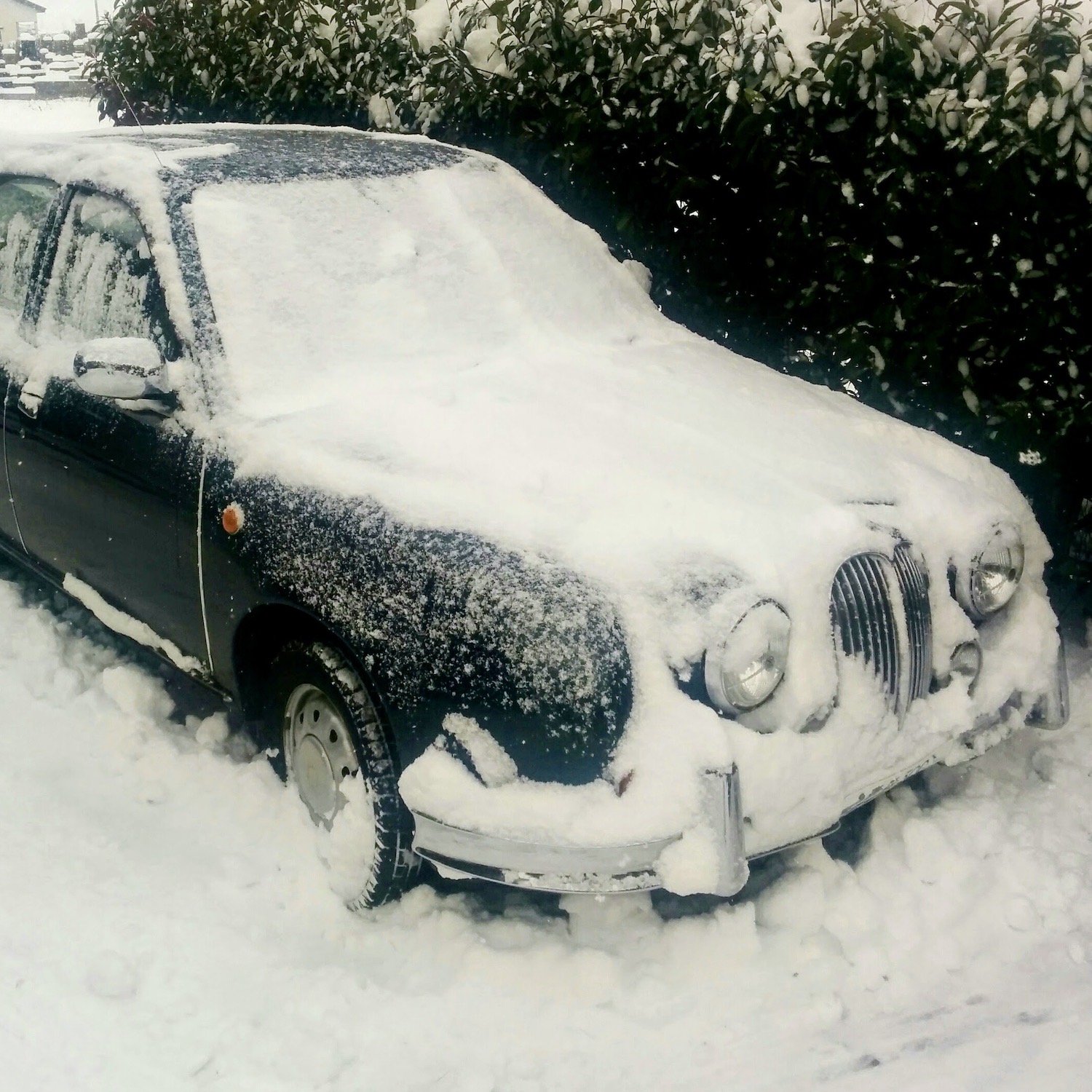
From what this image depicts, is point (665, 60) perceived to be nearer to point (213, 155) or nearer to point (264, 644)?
point (213, 155)

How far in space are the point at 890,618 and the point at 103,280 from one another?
98.0 inches

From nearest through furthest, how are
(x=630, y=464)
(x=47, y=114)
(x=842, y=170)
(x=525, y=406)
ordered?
1. (x=630, y=464)
2. (x=525, y=406)
3. (x=842, y=170)
4. (x=47, y=114)

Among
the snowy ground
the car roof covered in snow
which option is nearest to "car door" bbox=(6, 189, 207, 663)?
the car roof covered in snow

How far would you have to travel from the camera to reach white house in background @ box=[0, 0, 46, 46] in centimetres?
4669

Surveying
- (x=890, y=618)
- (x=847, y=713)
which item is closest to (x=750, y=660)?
(x=847, y=713)

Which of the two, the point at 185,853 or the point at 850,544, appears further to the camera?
the point at 185,853

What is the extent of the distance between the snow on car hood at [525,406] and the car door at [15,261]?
0.90 m

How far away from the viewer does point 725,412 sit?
10.7 ft

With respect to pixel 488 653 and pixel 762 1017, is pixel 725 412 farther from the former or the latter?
pixel 762 1017

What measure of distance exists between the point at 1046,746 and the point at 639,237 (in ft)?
8.40

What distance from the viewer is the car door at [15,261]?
3.83 meters

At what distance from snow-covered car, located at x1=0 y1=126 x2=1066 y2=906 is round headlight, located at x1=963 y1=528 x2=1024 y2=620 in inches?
0.4

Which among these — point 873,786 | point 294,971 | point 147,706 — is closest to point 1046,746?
point 873,786

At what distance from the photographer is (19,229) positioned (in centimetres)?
398
